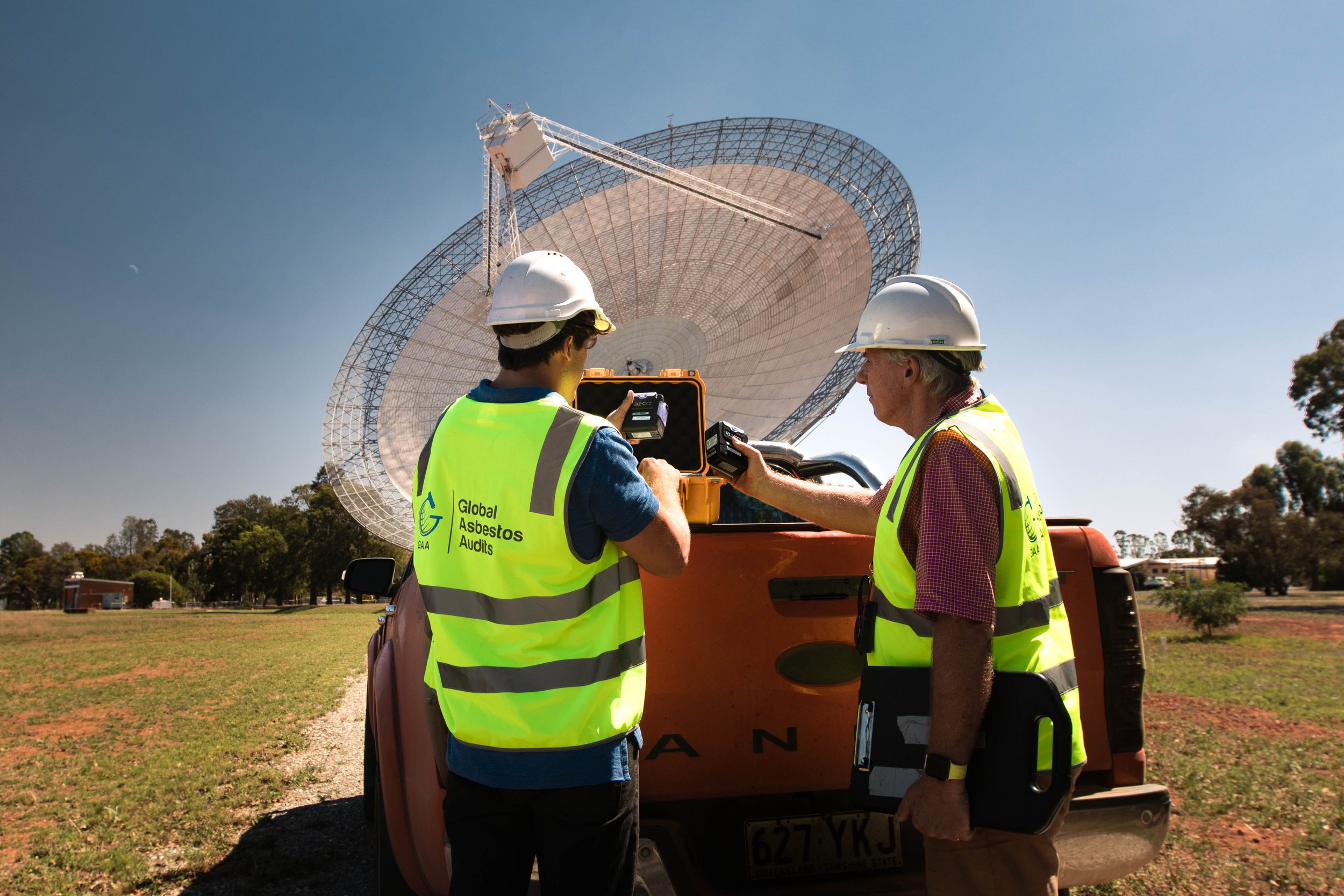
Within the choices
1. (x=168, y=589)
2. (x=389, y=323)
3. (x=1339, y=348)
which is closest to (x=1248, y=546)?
(x=1339, y=348)

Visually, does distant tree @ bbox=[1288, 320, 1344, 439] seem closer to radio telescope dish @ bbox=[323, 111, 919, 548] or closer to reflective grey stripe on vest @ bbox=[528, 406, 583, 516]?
radio telescope dish @ bbox=[323, 111, 919, 548]

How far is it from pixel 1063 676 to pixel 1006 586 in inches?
11.2

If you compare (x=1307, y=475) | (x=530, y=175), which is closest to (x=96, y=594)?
(x=530, y=175)

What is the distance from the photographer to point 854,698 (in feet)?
8.36

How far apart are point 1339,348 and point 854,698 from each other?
176 feet

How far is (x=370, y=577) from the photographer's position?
161 inches

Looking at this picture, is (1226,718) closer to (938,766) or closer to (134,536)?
(938,766)

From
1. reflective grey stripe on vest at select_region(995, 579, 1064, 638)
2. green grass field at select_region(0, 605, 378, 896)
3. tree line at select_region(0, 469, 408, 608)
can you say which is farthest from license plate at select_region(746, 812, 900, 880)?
tree line at select_region(0, 469, 408, 608)

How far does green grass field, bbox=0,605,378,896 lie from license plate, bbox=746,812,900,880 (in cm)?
368

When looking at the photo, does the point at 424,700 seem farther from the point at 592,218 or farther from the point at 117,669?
the point at 592,218

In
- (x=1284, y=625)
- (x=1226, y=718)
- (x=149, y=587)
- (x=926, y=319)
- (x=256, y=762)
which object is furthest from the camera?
(x=149, y=587)

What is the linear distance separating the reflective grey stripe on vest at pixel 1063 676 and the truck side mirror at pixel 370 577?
3.07 m

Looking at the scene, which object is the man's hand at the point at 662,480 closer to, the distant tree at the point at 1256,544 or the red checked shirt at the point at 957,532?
the red checked shirt at the point at 957,532

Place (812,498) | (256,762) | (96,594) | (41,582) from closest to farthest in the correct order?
(812,498) < (256,762) < (96,594) < (41,582)
